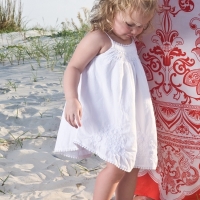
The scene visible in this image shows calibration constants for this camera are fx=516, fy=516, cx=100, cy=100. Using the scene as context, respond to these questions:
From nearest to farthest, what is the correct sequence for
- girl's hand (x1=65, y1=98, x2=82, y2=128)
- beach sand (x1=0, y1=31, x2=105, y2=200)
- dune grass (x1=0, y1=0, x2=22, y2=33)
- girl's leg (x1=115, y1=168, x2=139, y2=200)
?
girl's hand (x1=65, y1=98, x2=82, y2=128) < girl's leg (x1=115, y1=168, x2=139, y2=200) < beach sand (x1=0, y1=31, x2=105, y2=200) < dune grass (x1=0, y1=0, x2=22, y2=33)

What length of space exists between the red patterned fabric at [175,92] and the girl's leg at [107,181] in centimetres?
33

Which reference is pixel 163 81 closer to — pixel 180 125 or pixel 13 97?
pixel 180 125

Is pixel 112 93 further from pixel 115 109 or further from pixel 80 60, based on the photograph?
pixel 80 60

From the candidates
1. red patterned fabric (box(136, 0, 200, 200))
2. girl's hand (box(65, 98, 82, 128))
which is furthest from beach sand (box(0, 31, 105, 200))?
girl's hand (box(65, 98, 82, 128))

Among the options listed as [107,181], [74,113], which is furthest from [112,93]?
[107,181]

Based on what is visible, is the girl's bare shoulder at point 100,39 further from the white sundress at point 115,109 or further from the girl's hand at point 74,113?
the girl's hand at point 74,113

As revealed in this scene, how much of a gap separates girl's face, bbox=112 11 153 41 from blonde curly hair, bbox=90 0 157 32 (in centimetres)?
2

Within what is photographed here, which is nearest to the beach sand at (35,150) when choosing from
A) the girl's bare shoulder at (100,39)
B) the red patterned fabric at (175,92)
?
the red patterned fabric at (175,92)

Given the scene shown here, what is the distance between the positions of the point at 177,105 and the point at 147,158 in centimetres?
29

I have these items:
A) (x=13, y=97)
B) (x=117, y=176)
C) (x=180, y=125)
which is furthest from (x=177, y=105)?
(x=13, y=97)

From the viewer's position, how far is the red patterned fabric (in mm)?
2271

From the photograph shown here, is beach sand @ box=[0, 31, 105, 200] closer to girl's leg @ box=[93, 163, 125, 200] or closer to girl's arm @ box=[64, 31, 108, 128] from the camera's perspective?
girl's leg @ box=[93, 163, 125, 200]

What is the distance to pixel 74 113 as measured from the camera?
6.94 feet

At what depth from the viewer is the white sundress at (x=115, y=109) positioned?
216cm
